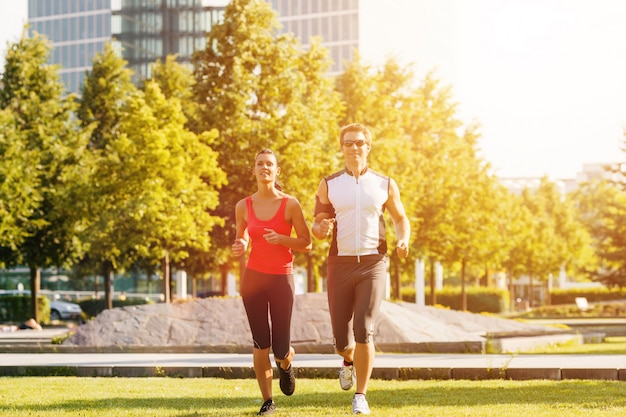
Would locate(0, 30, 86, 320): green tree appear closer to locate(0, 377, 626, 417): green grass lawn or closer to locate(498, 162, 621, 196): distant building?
locate(0, 377, 626, 417): green grass lawn

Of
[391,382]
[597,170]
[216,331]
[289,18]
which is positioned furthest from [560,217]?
[597,170]

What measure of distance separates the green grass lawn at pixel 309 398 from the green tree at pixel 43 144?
25779 millimetres

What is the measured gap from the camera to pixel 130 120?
31484 millimetres

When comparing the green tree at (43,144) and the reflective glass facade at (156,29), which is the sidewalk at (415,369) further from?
the reflective glass facade at (156,29)

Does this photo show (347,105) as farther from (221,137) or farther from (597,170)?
(597,170)

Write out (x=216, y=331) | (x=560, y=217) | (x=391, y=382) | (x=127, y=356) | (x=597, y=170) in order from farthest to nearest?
(x=597, y=170) → (x=560, y=217) → (x=216, y=331) → (x=127, y=356) → (x=391, y=382)

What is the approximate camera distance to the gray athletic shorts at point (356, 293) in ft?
25.8

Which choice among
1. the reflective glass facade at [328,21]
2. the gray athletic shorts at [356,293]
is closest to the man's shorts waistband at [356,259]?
the gray athletic shorts at [356,293]

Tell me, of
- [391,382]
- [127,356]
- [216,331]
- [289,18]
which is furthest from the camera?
[289,18]

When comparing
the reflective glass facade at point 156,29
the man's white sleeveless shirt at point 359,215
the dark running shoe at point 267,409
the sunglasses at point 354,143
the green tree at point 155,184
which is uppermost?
the reflective glass facade at point 156,29

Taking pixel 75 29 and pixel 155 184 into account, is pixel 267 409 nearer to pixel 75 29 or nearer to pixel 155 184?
pixel 155 184

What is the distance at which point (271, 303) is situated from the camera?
315 inches

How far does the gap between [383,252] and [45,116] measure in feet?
104

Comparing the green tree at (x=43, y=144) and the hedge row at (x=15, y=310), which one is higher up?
the green tree at (x=43, y=144)
